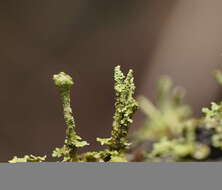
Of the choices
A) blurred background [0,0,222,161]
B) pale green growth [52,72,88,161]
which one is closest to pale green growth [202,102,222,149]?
pale green growth [52,72,88,161]

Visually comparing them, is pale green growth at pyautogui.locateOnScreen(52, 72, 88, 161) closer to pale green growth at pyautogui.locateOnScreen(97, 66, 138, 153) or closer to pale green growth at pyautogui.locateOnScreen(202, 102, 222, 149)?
pale green growth at pyautogui.locateOnScreen(97, 66, 138, 153)

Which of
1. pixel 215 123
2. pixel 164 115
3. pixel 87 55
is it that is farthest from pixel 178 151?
pixel 87 55

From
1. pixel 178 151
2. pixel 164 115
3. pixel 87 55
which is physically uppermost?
pixel 87 55

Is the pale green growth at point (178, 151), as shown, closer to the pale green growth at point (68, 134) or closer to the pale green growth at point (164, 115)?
the pale green growth at point (68, 134)

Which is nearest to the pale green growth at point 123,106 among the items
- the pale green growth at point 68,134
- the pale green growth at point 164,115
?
the pale green growth at point 68,134

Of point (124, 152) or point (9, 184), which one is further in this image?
point (124, 152)

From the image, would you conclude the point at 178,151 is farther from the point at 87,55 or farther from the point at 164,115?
the point at 87,55

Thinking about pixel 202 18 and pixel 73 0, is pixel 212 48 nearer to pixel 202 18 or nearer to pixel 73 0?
pixel 202 18

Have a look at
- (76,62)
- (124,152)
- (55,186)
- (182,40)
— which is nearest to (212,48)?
(182,40)
